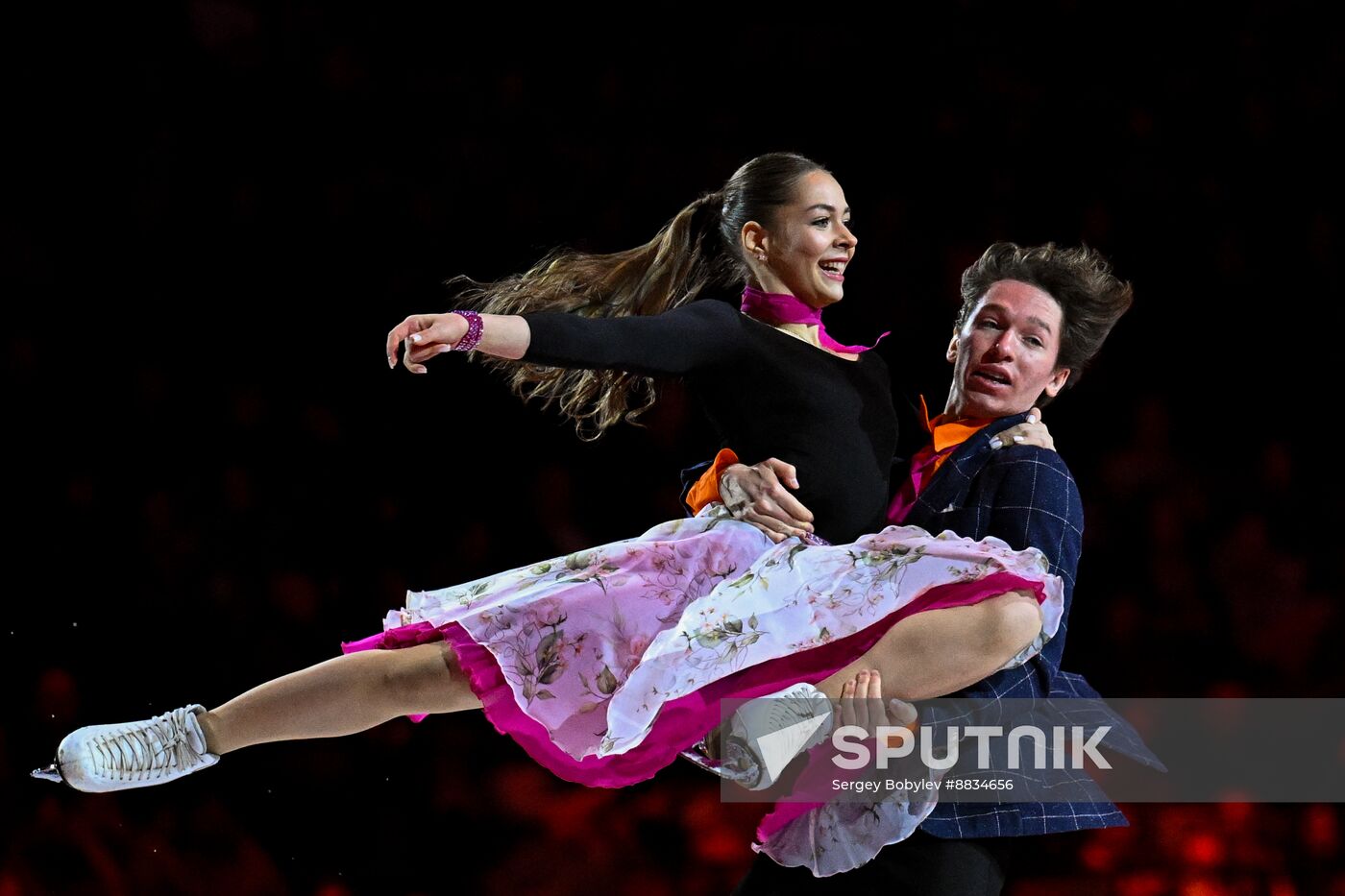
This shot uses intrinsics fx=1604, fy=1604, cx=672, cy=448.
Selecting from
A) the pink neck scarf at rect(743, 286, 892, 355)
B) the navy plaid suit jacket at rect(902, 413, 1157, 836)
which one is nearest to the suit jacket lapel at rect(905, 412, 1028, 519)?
the navy plaid suit jacket at rect(902, 413, 1157, 836)

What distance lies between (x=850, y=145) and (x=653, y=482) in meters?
0.87

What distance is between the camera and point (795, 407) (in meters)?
2.12

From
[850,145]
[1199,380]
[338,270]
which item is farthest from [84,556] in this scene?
[1199,380]

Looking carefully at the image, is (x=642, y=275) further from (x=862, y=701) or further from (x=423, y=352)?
(x=862, y=701)

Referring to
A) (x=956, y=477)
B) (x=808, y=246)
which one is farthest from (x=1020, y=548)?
(x=808, y=246)

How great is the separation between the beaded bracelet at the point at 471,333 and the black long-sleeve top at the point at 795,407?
282 millimetres

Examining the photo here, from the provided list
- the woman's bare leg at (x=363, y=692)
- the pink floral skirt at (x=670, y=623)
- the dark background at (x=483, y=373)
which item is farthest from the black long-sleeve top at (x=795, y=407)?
the dark background at (x=483, y=373)

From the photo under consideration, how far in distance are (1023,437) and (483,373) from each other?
5.62 feet

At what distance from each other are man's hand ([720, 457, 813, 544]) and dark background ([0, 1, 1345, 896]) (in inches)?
51.6

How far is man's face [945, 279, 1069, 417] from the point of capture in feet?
7.32

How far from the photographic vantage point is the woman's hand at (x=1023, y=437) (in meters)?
2.09

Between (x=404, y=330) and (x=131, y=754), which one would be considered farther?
(x=131, y=754)

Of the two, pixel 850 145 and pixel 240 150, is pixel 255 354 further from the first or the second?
pixel 850 145

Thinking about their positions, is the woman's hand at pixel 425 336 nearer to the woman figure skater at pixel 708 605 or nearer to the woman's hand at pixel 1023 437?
the woman figure skater at pixel 708 605
